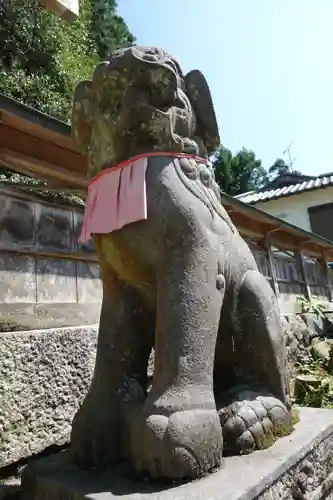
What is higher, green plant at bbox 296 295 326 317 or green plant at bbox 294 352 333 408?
green plant at bbox 296 295 326 317

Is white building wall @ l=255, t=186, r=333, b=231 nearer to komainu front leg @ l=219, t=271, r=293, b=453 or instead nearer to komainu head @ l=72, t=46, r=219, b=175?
komainu front leg @ l=219, t=271, r=293, b=453

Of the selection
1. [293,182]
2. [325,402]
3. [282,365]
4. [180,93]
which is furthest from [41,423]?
[293,182]

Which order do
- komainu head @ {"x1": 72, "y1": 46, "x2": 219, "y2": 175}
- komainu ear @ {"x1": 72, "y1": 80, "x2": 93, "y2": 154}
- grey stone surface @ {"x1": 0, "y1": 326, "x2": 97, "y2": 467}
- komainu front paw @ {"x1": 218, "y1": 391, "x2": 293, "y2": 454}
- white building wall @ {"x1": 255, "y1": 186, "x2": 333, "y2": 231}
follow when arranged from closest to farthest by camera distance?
1. komainu front paw @ {"x1": 218, "y1": 391, "x2": 293, "y2": 454}
2. komainu head @ {"x1": 72, "y1": 46, "x2": 219, "y2": 175}
3. komainu ear @ {"x1": 72, "y1": 80, "x2": 93, "y2": 154}
4. grey stone surface @ {"x1": 0, "y1": 326, "x2": 97, "y2": 467}
5. white building wall @ {"x1": 255, "y1": 186, "x2": 333, "y2": 231}

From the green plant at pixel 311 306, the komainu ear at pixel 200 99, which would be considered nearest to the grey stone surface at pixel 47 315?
the komainu ear at pixel 200 99

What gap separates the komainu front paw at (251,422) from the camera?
1.38 meters

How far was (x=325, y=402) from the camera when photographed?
4270 millimetres

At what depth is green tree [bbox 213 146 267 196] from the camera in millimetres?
27203

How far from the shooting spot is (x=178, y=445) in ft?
3.79

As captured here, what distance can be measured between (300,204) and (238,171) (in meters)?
14.3

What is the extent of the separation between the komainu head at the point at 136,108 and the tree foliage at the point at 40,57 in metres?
8.09

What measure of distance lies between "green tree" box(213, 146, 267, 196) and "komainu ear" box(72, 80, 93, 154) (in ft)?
81.6

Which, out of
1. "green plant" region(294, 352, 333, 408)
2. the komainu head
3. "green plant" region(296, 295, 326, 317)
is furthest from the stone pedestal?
"green plant" region(296, 295, 326, 317)

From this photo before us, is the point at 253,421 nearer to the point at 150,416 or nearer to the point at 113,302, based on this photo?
the point at 150,416

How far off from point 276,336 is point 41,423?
3.66ft
